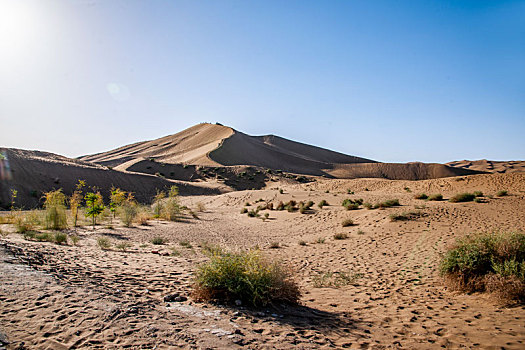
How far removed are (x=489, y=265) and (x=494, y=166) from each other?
10712cm

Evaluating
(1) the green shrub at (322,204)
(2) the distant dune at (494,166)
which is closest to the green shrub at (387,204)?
(1) the green shrub at (322,204)

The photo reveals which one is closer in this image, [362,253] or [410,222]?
[362,253]

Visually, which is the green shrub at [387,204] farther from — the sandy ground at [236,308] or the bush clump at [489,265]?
the bush clump at [489,265]

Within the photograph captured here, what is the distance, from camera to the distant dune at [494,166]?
80.4 metres

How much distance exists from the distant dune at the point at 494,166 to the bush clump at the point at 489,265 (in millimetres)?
88768

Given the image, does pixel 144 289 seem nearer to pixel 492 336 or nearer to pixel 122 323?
pixel 122 323

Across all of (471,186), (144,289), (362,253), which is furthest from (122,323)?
(471,186)

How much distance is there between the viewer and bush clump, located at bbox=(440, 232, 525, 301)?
202 inches

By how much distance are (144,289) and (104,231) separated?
30.0 ft

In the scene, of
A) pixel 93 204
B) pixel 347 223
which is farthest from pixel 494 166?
pixel 93 204

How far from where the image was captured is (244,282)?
4.86 m

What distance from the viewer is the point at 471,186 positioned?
24547 mm

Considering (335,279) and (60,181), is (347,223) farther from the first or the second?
(60,181)

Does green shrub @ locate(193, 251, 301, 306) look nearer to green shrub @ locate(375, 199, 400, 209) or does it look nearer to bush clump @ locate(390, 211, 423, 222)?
bush clump @ locate(390, 211, 423, 222)
